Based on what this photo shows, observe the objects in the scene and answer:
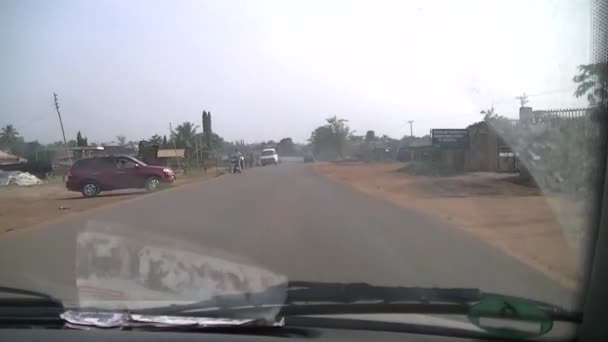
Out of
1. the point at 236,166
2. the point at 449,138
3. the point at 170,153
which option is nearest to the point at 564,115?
the point at 449,138

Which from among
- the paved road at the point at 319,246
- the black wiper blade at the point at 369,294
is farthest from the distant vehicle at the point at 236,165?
the black wiper blade at the point at 369,294

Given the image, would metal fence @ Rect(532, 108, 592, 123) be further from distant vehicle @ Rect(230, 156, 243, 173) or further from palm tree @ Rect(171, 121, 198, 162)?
palm tree @ Rect(171, 121, 198, 162)

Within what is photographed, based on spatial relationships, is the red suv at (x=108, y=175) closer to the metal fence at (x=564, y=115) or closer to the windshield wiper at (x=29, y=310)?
the metal fence at (x=564, y=115)

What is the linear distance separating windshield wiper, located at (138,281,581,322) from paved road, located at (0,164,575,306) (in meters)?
0.66

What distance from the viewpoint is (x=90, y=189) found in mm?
24875

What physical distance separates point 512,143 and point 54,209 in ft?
47.0

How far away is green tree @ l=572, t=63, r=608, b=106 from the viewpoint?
4020mm

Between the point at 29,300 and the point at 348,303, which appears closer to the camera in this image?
the point at 348,303

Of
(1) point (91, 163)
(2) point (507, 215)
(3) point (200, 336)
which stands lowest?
(2) point (507, 215)

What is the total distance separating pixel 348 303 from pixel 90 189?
73.7ft

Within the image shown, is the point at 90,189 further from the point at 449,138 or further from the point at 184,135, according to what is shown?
the point at 184,135

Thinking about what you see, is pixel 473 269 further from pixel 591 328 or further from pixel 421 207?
pixel 421 207

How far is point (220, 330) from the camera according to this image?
3691 mm

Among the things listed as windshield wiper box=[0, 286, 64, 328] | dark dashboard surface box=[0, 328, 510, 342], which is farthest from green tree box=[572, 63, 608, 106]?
windshield wiper box=[0, 286, 64, 328]
